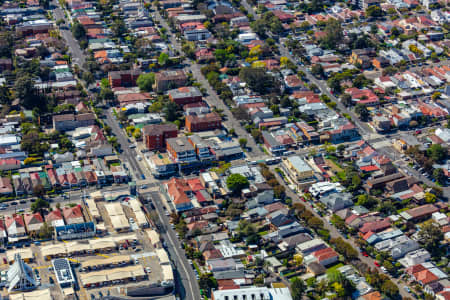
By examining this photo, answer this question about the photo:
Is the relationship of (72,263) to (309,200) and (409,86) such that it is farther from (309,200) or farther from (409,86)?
(409,86)

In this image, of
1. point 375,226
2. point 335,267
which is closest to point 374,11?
point 375,226

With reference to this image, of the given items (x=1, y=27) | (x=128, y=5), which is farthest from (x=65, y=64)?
(x=128, y=5)

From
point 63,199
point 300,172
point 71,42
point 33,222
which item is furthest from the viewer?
point 71,42

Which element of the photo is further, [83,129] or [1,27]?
[1,27]

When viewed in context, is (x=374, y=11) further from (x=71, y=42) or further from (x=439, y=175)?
(x=71, y=42)

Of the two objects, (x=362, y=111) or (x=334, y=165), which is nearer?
(x=334, y=165)

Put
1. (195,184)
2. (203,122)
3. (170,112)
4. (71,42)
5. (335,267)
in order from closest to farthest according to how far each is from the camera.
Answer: (335,267)
(195,184)
(203,122)
(170,112)
(71,42)

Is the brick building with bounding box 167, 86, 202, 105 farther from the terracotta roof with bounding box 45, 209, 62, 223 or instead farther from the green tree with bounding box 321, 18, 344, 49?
the green tree with bounding box 321, 18, 344, 49
